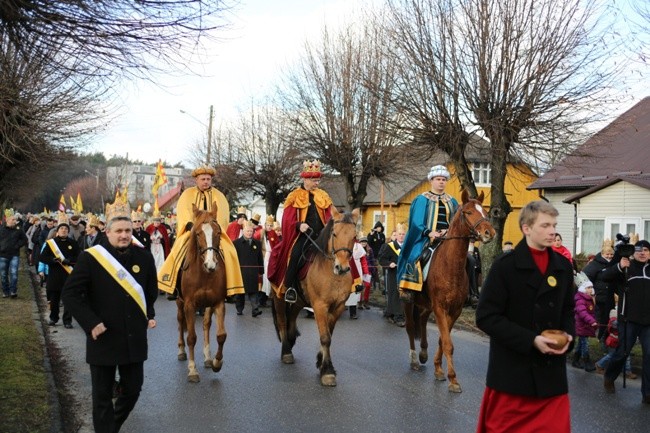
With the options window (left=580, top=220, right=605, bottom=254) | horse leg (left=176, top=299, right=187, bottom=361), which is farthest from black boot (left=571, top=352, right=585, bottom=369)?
window (left=580, top=220, right=605, bottom=254)

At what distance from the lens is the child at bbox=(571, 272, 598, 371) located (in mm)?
10617

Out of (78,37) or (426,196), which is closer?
(78,37)

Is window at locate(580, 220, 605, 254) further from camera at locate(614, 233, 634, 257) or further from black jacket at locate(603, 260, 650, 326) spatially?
black jacket at locate(603, 260, 650, 326)

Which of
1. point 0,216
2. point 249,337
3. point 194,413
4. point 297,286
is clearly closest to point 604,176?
point 249,337

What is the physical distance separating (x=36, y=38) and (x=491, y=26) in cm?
1211

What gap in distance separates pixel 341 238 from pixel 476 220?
166cm

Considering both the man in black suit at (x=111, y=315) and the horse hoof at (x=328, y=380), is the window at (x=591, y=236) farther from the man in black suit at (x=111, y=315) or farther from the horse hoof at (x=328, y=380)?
the man in black suit at (x=111, y=315)

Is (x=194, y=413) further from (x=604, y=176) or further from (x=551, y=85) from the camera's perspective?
(x=604, y=176)

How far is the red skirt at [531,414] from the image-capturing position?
15.2 feet

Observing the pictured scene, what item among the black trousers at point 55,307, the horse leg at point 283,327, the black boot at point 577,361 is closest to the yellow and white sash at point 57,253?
the black trousers at point 55,307

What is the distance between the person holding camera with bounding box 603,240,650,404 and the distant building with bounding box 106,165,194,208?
235 ft

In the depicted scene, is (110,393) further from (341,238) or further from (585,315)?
(585,315)

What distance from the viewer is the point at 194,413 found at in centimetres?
798

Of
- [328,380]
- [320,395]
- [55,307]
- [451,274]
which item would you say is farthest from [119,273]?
[55,307]
